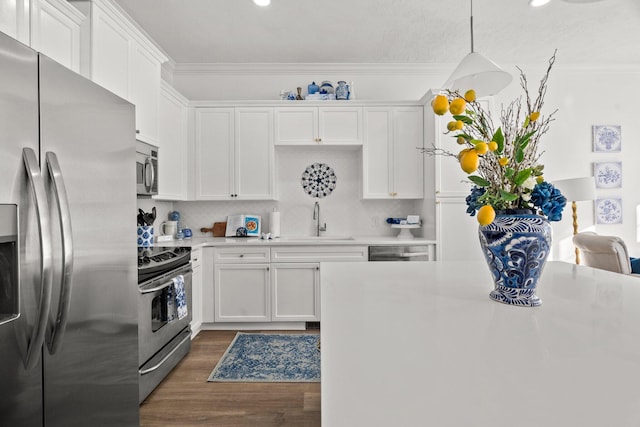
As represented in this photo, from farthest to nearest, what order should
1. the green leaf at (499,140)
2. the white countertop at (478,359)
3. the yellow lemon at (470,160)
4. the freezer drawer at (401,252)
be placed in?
the freezer drawer at (401,252) < the green leaf at (499,140) < the yellow lemon at (470,160) < the white countertop at (478,359)

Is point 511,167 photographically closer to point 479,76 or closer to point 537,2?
point 479,76

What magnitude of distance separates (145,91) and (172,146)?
2.36 feet

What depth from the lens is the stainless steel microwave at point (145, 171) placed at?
2.60 metres

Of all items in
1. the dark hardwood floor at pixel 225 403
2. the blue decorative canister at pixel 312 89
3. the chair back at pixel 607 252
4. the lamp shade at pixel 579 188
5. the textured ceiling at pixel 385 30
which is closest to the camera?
the dark hardwood floor at pixel 225 403

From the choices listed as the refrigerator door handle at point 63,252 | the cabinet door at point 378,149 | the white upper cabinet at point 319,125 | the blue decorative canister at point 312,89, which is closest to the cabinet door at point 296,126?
the white upper cabinet at point 319,125

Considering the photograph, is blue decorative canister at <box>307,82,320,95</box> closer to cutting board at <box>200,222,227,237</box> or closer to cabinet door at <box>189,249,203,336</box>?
cutting board at <box>200,222,227,237</box>

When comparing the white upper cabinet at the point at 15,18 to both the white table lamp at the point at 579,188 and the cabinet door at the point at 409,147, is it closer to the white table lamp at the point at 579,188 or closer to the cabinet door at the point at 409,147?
the cabinet door at the point at 409,147

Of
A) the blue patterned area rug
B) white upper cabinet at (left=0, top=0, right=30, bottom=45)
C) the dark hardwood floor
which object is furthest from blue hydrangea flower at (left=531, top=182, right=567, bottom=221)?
white upper cabinet at (left=0, top=0, right=30, bottom=45)

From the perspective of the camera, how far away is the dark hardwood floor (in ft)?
6.64

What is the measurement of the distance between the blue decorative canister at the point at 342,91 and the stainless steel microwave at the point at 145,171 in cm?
197

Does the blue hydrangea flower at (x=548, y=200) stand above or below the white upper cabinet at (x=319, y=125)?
below

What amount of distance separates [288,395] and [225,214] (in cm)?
231

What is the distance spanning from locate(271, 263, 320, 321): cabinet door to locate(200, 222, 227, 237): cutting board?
89 centimetres

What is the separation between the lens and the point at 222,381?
2.46 metres
